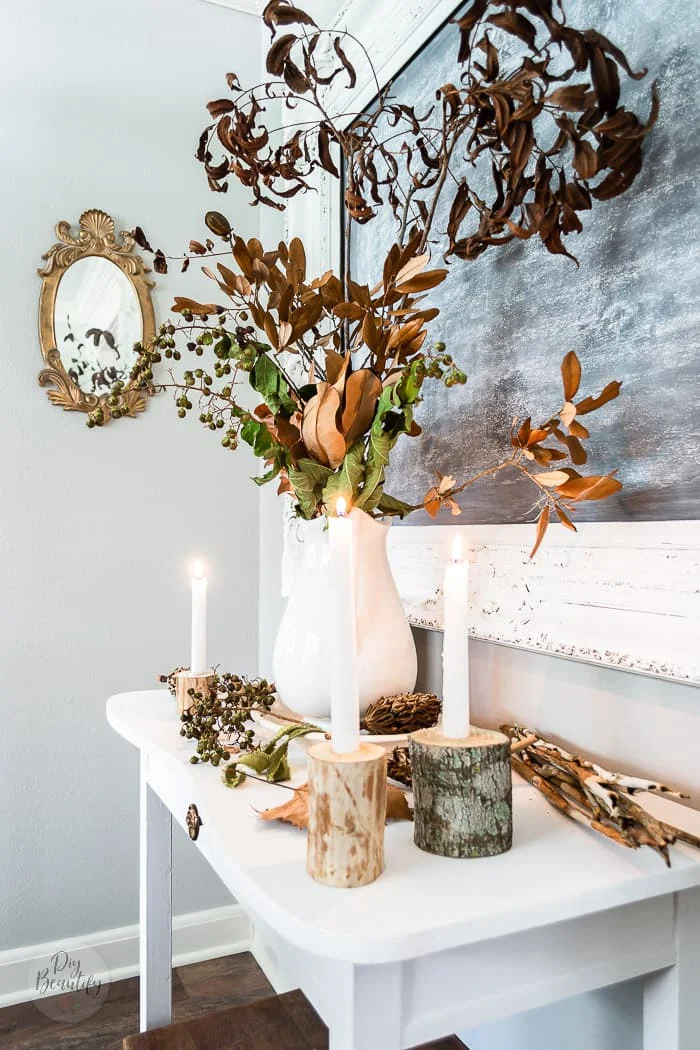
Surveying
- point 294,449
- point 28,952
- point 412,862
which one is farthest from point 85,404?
point 412,862

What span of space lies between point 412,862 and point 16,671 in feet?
4.54

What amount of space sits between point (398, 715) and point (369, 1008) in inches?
14.7

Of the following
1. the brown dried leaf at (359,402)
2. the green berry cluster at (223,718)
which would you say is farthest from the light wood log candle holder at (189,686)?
the brown dried leaf at (359,402)

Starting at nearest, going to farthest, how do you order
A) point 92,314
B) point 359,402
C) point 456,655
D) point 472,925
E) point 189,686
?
point 472,925, point 456,655, point 359,402, point 189,686, point 92,314

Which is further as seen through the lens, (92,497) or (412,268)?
(92,497)

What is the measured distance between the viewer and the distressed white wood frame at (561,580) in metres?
0.72

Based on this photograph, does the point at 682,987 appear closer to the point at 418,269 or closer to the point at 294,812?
the point at 294,812

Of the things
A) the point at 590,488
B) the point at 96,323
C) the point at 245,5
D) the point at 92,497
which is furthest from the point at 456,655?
the point at 245,5

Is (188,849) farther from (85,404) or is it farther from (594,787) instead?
(594,787)

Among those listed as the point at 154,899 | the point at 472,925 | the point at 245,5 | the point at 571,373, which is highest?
the point at 245,5

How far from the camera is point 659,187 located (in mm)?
739

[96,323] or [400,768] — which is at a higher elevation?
[96,323]

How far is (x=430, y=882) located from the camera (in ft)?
1.79

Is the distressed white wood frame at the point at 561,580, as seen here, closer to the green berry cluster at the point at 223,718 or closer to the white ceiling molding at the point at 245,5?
the green berry cluster at the point at 223,718
